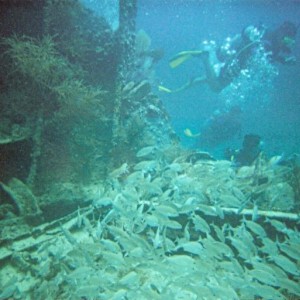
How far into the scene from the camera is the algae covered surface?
13.9ft

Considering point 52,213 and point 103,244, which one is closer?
point 103,244

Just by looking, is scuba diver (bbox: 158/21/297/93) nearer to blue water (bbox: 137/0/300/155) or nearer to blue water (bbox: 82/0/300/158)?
blue water (bbox: 137/0/300/155)

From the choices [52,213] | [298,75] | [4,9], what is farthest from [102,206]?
[298,75]

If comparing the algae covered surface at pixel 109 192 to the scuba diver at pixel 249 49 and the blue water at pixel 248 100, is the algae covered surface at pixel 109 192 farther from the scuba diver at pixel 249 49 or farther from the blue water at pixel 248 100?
the blue water at pixel 248 100

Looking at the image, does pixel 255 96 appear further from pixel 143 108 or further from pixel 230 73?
pixel 143 108

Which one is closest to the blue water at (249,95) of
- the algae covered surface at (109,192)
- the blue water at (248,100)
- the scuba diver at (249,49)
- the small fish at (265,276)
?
the blue water at (248,100)

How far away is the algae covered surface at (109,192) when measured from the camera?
4234 millimetres

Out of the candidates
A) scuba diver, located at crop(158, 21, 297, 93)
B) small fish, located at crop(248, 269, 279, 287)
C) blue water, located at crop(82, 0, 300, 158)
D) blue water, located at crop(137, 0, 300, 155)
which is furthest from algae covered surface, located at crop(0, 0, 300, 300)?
blue water, located at crop(82, 0, 300, 158)

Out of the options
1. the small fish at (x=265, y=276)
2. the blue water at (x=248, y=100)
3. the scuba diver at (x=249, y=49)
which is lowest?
the small fish at (x=265, y=276)

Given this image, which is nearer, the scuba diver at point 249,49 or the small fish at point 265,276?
the small fish at point 265,276

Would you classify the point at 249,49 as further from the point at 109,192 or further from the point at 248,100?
the point at 248,100

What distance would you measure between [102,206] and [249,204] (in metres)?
3.12

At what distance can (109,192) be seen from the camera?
5.98m

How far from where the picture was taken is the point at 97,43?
8.04 metres
